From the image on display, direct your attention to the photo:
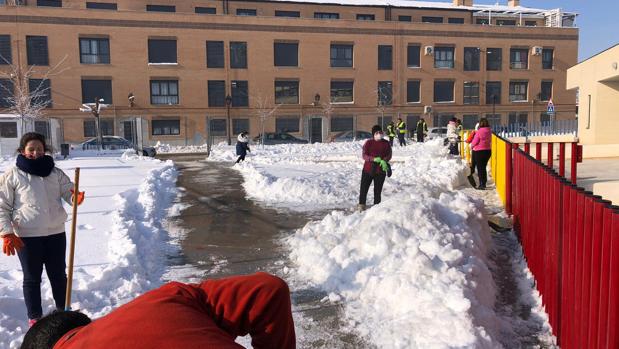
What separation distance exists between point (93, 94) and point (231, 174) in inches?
1214

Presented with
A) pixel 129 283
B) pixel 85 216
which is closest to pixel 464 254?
pixel 129 283

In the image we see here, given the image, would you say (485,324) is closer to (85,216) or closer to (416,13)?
(85,216)

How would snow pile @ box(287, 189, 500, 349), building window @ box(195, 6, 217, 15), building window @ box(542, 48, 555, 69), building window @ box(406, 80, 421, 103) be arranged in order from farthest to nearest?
building window @ box(542, 48, 555, 69) → building window @ box(406, 80, 421, 103) → building window @ box(195, 6, 217, 15) → snow pile @ box(287, 189, 500, 349)

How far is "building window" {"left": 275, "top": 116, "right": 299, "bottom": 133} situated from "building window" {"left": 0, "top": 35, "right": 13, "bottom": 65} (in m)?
22.6

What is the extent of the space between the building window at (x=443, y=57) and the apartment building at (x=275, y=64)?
0.10 metres

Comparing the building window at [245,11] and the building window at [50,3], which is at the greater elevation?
the building window at [245,11]

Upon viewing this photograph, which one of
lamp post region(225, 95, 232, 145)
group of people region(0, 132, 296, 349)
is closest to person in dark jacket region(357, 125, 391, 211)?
group of people region(0, 132, 296, 349)

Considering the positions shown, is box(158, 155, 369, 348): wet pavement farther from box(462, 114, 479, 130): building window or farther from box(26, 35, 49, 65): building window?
box(462, 114, 479, 130): building window

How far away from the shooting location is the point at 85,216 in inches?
350

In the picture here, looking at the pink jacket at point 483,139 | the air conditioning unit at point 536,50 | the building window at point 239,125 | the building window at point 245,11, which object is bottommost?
the pink jacket at point 483,139

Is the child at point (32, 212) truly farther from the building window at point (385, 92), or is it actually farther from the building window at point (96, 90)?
the building window at point (385, 92)

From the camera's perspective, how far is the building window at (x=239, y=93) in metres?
45.1

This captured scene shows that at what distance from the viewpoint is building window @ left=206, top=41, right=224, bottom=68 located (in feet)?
146

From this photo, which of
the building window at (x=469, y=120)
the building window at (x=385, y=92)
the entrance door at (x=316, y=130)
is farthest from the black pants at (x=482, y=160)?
the building window at (x=469, y=120)
